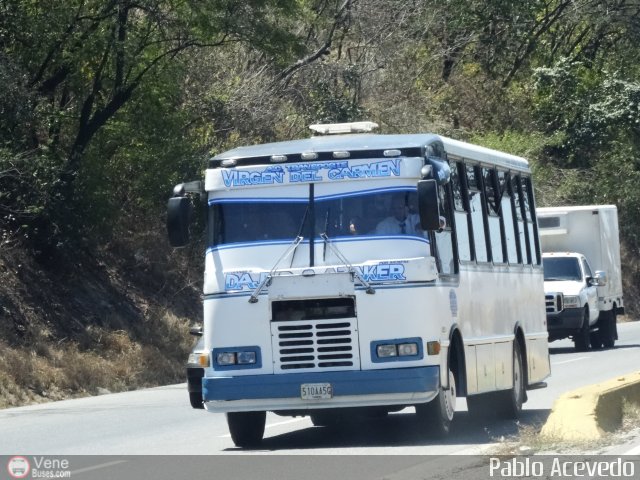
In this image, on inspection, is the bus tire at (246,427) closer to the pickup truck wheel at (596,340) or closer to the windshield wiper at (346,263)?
the windshield wiper at (346,263)

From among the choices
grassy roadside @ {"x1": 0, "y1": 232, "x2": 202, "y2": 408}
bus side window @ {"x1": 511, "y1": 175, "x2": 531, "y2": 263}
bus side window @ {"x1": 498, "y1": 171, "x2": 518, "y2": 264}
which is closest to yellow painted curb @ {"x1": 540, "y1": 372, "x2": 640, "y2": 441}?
bus side window @ {"x1": 498, "y1": 171, "x2": 518, "y2": 264}

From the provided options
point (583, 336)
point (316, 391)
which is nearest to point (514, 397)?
point (316, 391)

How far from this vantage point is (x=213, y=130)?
30.7 metres

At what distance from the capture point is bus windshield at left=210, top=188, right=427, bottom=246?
40.3 feet

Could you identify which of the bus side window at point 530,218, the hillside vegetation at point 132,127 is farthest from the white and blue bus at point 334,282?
the hillside vegetation at point 132,127

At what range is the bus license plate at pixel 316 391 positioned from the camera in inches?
470

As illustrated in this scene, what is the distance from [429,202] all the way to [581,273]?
17.1 metres

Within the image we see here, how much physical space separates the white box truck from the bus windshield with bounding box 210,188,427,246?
15667 mm

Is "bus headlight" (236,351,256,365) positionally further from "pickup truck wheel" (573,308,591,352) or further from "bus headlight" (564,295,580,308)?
"pickup truck wheel" (573,308,591,352)

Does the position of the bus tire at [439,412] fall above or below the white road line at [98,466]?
above

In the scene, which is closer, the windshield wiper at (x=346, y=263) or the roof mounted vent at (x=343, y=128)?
the windshield wiper at (x=346, y=263)

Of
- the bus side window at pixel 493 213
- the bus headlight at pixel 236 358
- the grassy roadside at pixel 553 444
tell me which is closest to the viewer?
the grassy roadside at pixel 553 444

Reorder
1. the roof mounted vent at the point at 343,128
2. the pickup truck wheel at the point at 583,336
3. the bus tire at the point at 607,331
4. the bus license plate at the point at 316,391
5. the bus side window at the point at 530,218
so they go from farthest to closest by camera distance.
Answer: the bus tire at the point at 607,331 < the pickup truck wheel at the point at 583,336 < the bus side window at the point at 530,218 < the roof mounted vent at the point at 343,128 < the bus license plate at the point at 316,391

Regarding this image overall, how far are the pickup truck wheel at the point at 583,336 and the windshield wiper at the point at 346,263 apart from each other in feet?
53.0
